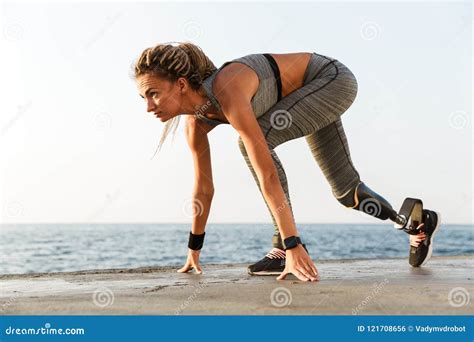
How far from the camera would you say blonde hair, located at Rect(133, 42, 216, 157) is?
11.4 feet

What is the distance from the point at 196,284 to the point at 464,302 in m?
1.38

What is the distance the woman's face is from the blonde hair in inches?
1.3

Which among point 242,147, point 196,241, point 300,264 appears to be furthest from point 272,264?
point 242,147

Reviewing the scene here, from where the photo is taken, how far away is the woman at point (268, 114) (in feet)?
10.9

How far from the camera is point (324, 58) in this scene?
410 centimetres

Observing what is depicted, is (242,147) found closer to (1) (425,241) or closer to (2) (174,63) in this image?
(2) (174,63)

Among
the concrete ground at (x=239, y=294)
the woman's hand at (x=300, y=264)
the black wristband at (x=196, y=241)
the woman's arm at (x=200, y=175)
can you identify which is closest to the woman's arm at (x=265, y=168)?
the woman's hand at (x=300, y=264)

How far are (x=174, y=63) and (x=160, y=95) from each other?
0.20 m

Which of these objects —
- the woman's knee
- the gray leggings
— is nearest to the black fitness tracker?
the gray leggings

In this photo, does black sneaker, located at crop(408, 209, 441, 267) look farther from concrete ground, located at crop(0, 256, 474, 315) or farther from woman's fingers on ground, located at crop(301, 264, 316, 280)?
woman's fingers on ground, located at crop(301, 264, 316, 280)

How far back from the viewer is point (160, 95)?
350cm

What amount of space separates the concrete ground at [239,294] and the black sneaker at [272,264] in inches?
3.9

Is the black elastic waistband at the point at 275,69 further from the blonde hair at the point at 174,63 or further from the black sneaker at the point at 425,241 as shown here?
the black sneaker at the point at 425,241
